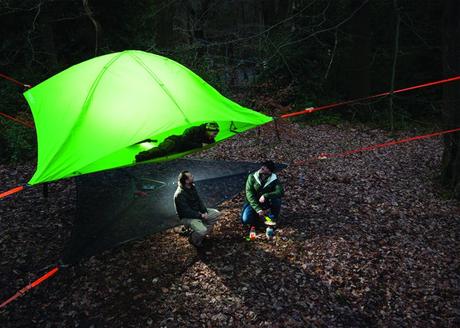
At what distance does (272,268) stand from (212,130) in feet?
6.40

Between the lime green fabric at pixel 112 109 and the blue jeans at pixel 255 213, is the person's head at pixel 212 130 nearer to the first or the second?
the lime green fabric at pixel 112 109

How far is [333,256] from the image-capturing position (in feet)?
13.2

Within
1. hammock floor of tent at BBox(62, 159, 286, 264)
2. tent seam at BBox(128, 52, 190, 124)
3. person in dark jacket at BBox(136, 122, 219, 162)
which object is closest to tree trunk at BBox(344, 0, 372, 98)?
hammock floor of tent at BBox(62, 159, 286, 264)

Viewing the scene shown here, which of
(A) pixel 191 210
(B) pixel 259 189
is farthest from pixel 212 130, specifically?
(A) pixel 191 210

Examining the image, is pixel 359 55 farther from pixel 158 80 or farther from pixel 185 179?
pixel 185 179

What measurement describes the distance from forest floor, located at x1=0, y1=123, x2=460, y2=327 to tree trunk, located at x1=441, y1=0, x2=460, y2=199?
0.41 metres

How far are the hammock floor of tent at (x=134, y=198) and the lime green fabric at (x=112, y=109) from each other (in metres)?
0.43

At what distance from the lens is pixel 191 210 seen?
4.05m

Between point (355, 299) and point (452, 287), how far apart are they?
3.57 ft

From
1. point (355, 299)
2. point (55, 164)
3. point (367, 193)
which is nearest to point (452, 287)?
point (355, 299)

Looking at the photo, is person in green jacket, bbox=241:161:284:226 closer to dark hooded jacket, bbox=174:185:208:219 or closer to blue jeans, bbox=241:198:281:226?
blue jeans, bbox=241:198:281:226

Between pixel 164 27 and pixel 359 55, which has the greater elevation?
pixel 164 27

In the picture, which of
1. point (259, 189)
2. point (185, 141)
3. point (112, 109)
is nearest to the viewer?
point (112, 109)

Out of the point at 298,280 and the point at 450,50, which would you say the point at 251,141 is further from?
the point at 298,280
